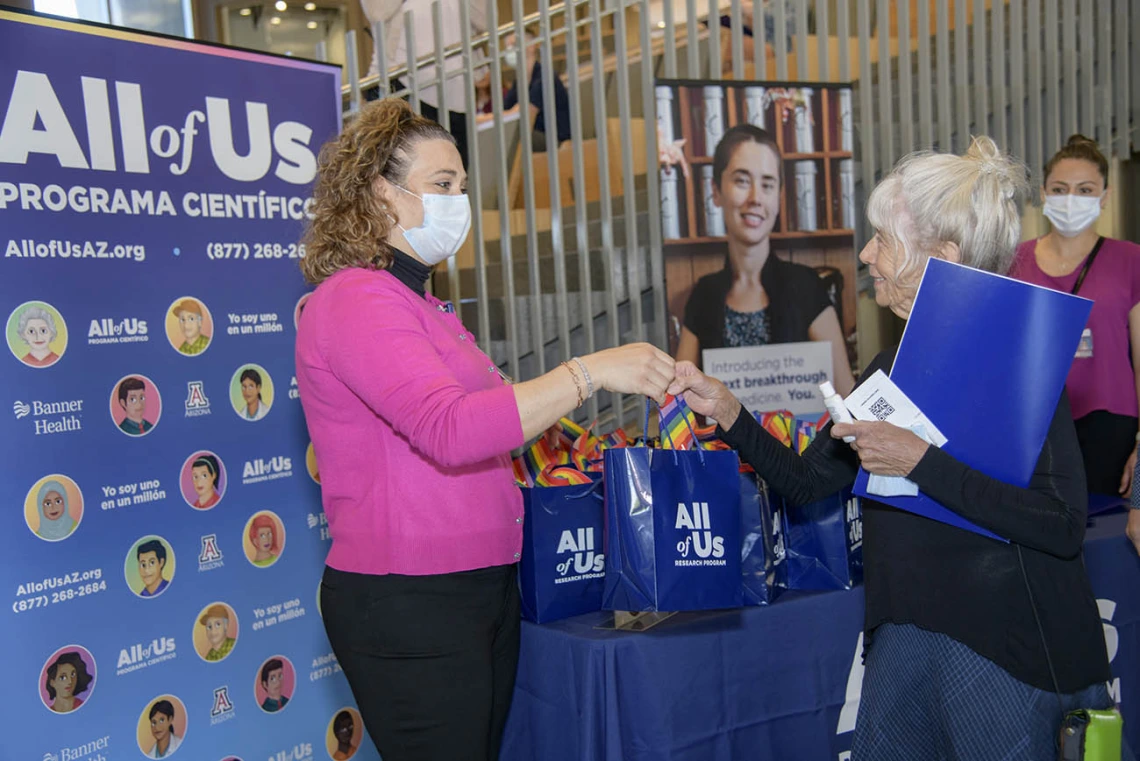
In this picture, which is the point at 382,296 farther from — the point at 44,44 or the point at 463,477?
the point at 44,44

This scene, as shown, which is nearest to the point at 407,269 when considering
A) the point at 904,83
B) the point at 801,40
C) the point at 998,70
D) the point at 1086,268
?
the point at 1086,268

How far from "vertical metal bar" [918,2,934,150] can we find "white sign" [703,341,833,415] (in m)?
1.65

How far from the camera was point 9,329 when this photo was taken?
234cm

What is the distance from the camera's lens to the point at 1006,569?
1.66 metres

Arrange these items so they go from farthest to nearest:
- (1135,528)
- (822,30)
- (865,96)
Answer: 1. (865,96)
2. (822,30)
3. (1135,528)

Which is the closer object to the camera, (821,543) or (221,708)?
(821,543)

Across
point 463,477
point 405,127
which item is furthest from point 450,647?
point 405,127

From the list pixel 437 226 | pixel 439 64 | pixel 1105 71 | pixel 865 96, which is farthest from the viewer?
pixel 1105 71

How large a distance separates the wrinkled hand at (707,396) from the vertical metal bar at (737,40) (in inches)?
119

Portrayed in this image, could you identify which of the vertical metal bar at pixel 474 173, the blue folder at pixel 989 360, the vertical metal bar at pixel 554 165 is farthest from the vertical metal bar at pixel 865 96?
the blue folder at pixel 989 360

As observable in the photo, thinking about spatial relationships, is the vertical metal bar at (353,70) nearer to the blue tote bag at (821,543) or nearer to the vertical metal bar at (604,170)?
the vertical metal bar at (604,170)

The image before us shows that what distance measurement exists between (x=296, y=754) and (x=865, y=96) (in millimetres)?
4013

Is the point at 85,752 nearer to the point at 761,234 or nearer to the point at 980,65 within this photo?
the point at 761,234

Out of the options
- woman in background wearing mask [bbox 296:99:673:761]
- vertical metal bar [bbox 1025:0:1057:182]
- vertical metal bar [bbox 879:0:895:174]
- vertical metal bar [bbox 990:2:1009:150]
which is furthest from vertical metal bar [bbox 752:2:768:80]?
woman in background wearing mask [bbox 296:99:673:761]
